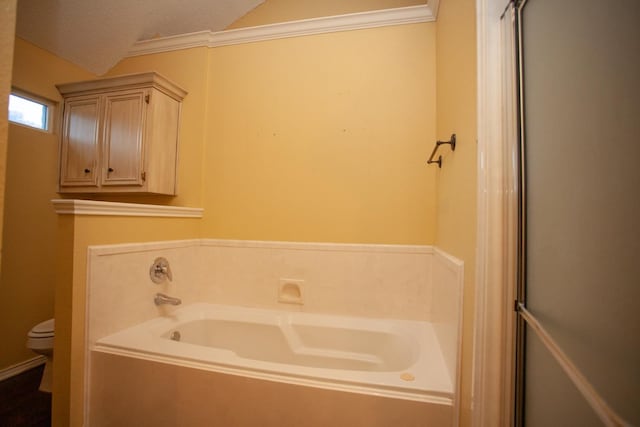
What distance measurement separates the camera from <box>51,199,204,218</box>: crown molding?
1.19 m

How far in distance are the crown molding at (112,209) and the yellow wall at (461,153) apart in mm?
1704

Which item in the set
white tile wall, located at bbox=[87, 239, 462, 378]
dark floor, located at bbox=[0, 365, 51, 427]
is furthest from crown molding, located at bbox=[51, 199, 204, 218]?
dark floor, located at bbox=[0, 365, 51, 427]

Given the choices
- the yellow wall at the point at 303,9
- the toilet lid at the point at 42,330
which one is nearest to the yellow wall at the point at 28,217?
the toilet lid at the point at 42,330

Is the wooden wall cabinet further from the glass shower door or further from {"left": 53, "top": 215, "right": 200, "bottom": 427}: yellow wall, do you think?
the glass shower door

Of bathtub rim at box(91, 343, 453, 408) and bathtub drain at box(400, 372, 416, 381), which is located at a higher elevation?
bathtub drain at box(400, 372, 416, 381)

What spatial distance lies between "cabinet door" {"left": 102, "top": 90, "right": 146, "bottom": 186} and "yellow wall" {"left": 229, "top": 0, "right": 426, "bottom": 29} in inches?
39.1

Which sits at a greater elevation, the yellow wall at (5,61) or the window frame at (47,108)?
the window frame at (47,108)

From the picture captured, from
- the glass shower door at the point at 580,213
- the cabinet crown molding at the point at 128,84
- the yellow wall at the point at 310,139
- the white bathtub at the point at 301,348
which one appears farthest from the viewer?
the cabinet crown molding at the point at 128,84

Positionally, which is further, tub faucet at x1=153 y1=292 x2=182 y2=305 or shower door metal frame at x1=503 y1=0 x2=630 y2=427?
tub faucet at x1=153 y1=292 x2=182 y2=305

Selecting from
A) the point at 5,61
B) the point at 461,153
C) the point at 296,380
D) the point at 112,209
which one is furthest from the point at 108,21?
the point at 296,380

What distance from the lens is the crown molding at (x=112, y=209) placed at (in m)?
1.19

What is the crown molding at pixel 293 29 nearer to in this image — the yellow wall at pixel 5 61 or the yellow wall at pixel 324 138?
the yellow wall at pixel 324 138

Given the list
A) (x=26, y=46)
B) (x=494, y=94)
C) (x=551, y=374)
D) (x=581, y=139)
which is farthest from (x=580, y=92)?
(x=26, y=46)

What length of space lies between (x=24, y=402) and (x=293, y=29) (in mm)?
3075
